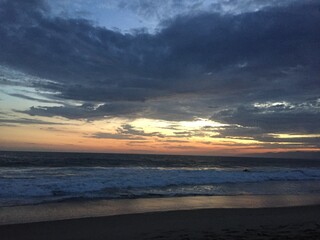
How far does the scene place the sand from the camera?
8.98m

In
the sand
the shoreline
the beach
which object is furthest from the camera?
the shoreline

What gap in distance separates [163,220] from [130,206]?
2.94 metres

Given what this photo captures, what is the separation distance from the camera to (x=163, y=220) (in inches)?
443

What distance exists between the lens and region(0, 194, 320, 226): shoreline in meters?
11.5

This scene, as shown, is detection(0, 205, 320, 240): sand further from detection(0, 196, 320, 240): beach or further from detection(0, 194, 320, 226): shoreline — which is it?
detection(0, 194, 320, 226): shoreline

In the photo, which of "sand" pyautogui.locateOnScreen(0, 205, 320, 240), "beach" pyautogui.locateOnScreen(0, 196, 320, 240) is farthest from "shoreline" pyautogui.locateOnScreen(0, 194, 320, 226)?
"sand" pyautogui.locateOnScreen(0, 205, 320, 240)

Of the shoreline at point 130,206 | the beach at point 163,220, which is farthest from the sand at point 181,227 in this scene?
the shoreline at point 130,206

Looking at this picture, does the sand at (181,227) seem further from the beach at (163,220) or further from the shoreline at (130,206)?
the shoreline at (130,206)

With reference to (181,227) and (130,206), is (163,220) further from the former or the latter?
(130,206)

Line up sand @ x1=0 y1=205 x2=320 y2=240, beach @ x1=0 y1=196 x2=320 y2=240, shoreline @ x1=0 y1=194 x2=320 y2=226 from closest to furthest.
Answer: sand @ x1=0 y1=205 x2=320 y2=240 < beach @ x1=0 y1=196 x2=320 y2=240 < shoreline @ x1=0 y1=194 x2=320 y2=226

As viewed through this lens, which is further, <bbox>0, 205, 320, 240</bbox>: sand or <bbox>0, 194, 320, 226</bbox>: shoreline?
<bbox>0, 194, 320, 226</bbox>: shoreline

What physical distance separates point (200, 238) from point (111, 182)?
1368 cm

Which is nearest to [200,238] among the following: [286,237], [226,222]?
[286,237]

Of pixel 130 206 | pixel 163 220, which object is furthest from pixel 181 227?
pixel 130 206
